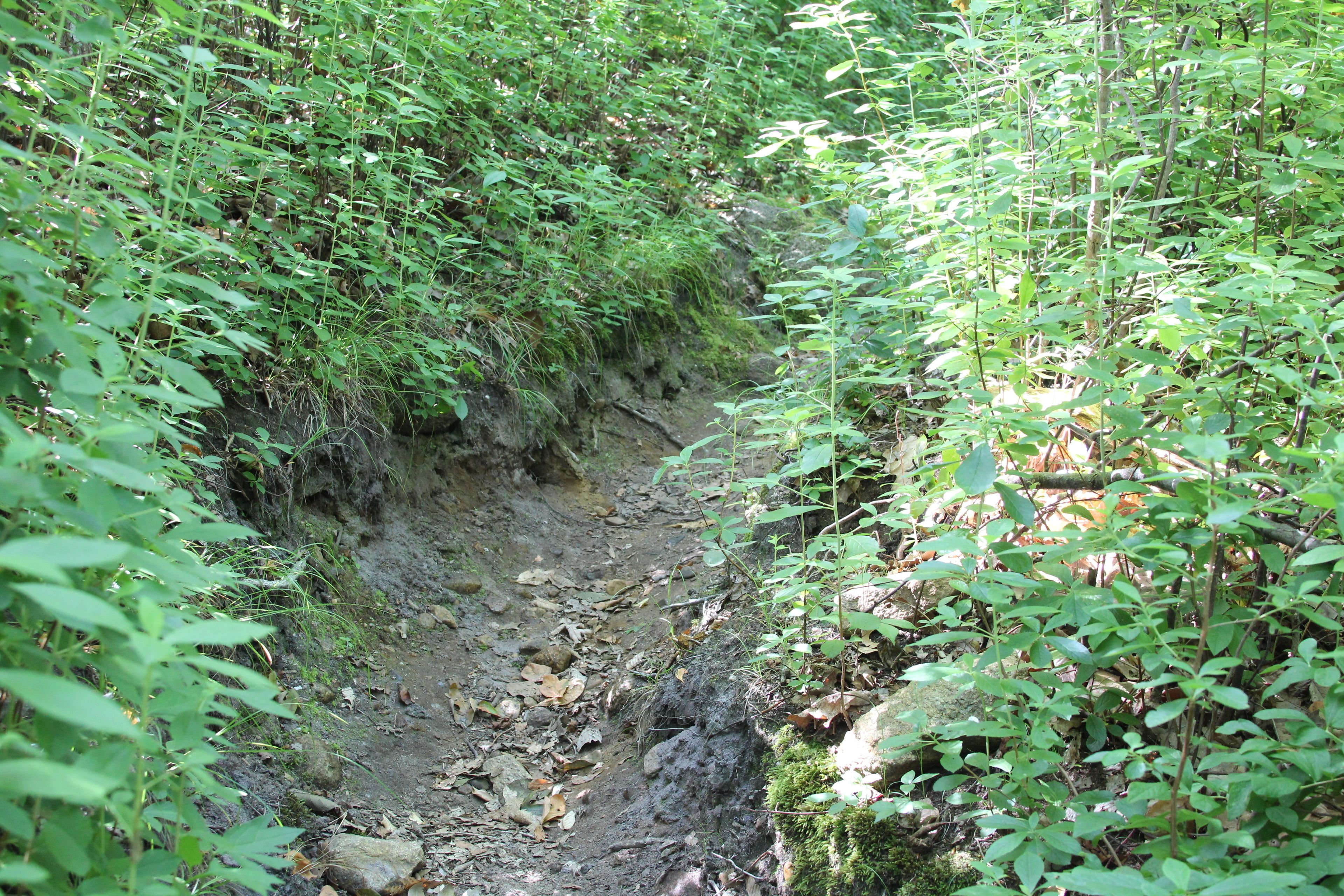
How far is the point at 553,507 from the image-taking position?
4.57m

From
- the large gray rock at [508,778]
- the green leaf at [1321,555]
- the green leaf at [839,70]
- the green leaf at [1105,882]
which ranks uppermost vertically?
the green leaf at [839,70]

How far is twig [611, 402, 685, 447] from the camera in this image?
517 cm

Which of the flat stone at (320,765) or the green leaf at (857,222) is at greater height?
the green leaf at (857,222)

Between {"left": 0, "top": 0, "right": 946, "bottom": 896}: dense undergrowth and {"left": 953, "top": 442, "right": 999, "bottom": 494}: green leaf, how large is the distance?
1.48 m

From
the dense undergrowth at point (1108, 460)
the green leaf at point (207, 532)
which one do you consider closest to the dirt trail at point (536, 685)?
the dense undergrowth at point (1108, 460)

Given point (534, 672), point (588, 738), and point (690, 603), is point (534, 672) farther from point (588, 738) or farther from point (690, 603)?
point (690, 603)

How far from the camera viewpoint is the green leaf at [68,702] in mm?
848

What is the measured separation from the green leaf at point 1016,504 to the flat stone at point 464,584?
8.86ft

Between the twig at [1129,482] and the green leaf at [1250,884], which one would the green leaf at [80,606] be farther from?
the twig at [1129,482]

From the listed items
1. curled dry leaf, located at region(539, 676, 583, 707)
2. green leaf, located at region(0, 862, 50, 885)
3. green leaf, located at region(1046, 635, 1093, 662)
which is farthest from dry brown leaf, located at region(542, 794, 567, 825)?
green leaf, located at region(0, 862, 50, 885)

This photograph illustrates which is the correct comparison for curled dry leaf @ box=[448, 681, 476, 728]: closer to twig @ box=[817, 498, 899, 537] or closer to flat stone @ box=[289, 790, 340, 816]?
flat stone @ box=[289, 790, 340, 816]

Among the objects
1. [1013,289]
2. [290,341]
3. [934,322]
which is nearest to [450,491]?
[290,341]

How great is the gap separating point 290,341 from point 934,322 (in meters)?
2.59

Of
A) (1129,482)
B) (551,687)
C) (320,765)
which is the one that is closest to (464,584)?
(551,687)
